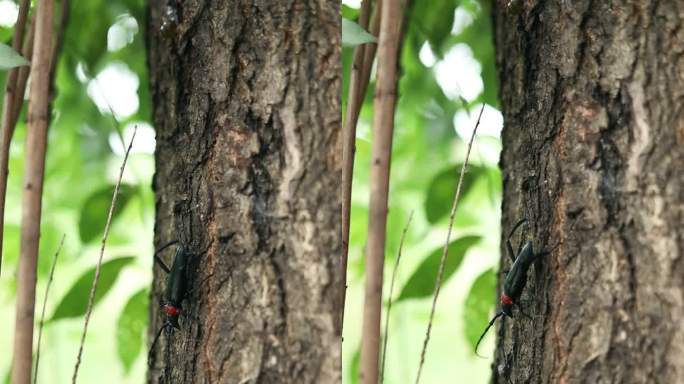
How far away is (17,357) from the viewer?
1742 millimetres

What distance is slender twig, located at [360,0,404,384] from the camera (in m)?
1.74

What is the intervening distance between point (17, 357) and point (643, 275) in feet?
3.68

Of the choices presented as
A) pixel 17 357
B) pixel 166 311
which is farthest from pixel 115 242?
pixel 166 311

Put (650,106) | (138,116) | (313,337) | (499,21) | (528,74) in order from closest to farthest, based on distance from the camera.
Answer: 1. (313,337)
2. (650,106)
3. (528,74)
4. (499,21)
5. (138,116)

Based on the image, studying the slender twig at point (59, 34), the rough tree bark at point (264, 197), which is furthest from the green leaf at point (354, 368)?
the slender twig at point (59, 34)

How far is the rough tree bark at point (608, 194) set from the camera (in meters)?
1.52

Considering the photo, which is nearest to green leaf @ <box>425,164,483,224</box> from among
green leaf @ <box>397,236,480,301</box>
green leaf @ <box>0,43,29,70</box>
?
green leaf @ <box>397,236,480,301</box>

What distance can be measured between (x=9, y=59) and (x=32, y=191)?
244mm

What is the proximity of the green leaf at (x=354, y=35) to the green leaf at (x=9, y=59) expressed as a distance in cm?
59

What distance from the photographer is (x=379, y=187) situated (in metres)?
1.73

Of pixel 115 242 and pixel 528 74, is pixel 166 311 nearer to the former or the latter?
pixel 528 74

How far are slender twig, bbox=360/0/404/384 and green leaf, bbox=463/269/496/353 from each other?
→ 29.3 inches

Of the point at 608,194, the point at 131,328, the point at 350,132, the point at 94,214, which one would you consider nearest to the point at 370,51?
the point at 350,132

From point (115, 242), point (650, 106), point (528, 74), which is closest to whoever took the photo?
point (650, 106)
